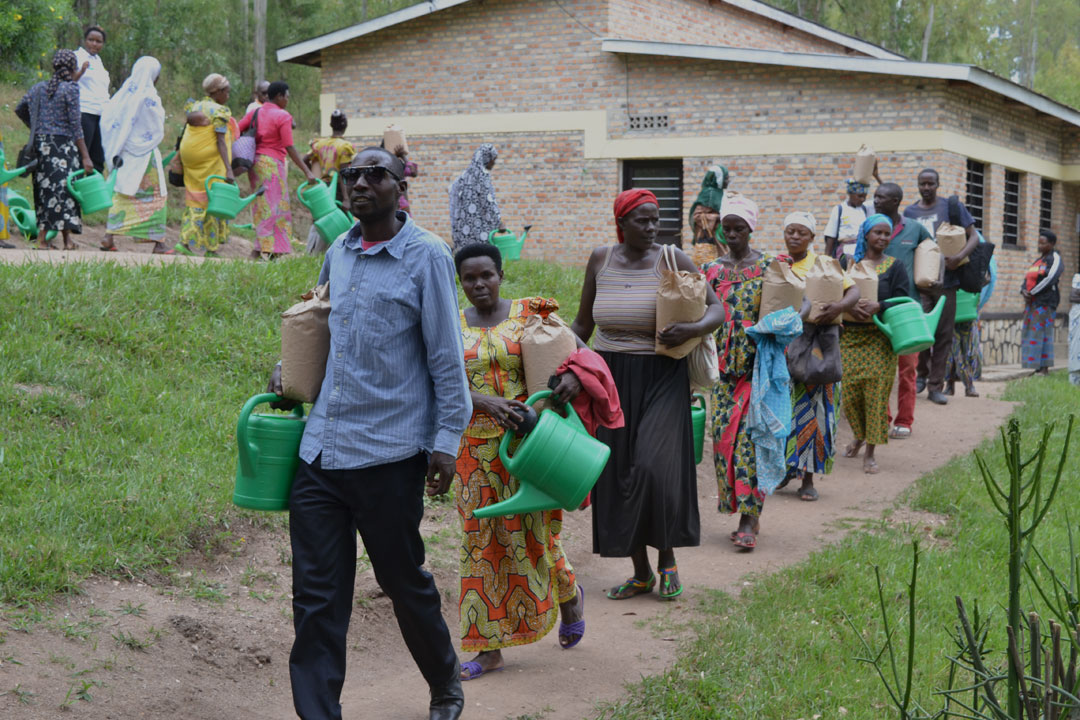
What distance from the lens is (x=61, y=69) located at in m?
11.0

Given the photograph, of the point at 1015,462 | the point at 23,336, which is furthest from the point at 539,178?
the point at 1015,462

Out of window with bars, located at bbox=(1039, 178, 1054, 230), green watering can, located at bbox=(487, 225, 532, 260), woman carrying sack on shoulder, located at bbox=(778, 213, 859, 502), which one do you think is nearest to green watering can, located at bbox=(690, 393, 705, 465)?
woman carrying sack on shoulder, located at bbox=(778, 213, 859, 502)

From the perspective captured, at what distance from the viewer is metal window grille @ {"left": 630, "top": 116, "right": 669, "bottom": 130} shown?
1944cm

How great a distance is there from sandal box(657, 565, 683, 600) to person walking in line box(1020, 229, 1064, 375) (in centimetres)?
1092

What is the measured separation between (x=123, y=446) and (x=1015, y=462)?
5.49m

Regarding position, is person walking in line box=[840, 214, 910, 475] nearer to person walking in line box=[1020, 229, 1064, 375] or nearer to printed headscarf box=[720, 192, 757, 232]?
printed headscarf box=[720, 192, 757, 232]

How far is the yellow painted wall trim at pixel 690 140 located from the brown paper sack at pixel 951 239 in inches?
253

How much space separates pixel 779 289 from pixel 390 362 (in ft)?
11.1

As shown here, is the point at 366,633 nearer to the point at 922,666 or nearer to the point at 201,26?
the point at 922,666

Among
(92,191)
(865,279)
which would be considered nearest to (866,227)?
(865,279)

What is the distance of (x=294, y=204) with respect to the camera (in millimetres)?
24938

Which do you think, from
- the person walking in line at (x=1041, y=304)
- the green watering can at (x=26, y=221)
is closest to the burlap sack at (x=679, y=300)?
the green watering can at (x=26, y=221)

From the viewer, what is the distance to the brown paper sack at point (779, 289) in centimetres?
664

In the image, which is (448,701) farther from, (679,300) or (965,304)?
(965,304)
